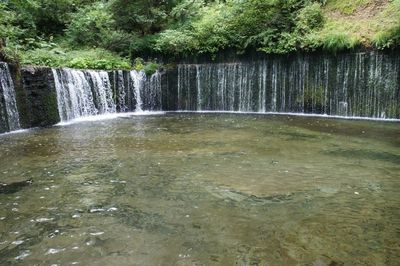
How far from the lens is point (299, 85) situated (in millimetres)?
14312

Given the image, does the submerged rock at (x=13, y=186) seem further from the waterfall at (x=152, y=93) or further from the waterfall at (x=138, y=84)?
the waterfall at (x=152, y=93)

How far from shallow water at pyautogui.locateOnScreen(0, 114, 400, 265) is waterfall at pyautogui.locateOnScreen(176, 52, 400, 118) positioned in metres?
4.68

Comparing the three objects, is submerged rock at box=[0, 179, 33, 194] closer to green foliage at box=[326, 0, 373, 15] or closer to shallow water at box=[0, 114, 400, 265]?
shallow water at box=[0, 114, 400, 265]

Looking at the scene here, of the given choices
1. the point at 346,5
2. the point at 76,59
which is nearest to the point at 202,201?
the point at 76,59

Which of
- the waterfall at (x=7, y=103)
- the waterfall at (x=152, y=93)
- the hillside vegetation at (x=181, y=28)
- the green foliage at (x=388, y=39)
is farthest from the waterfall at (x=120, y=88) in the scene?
the green foliage at (x=388, y=39)

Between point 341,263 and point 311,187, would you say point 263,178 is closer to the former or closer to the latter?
point 311,187

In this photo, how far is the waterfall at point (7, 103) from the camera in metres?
10.2

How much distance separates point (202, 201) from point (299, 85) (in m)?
10.5

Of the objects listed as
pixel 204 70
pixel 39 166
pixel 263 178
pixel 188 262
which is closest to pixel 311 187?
pixel 263 178

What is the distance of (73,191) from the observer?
5195 millimetres

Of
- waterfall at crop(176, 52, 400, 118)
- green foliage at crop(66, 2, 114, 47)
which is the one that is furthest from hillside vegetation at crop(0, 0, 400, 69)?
waterfall at crop(176, 52, 400, 118)

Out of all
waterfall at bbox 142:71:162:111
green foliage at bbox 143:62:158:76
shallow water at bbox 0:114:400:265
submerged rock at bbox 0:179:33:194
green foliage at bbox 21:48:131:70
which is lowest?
shallow water at bbox 0:114:400:265

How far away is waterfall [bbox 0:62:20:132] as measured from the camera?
33.3 feet

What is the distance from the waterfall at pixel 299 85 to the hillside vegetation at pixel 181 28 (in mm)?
527
